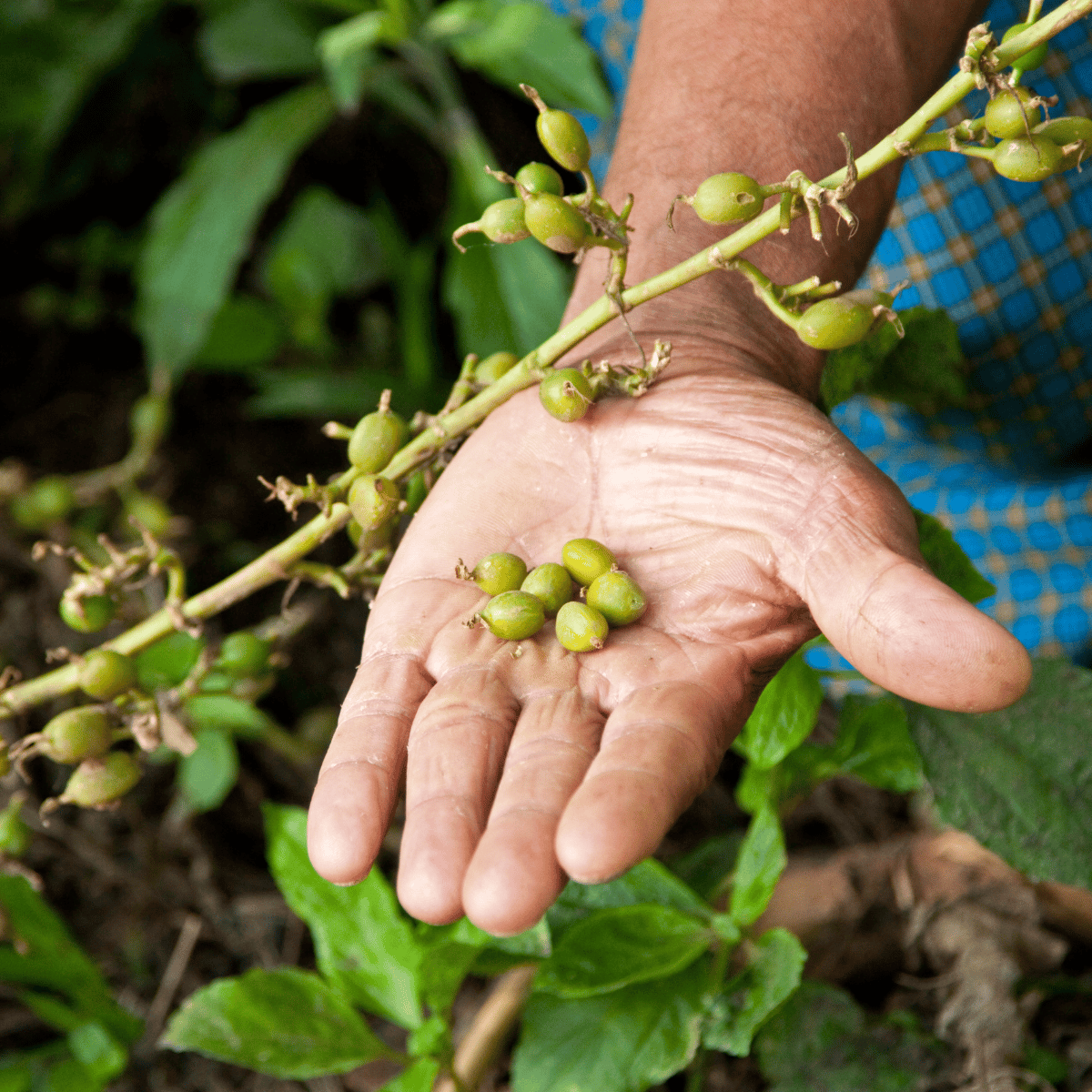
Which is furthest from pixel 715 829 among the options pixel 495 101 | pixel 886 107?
pixel 495 101

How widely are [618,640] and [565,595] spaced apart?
114 millimetres

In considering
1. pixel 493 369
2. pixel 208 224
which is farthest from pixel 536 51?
pixel 493 369

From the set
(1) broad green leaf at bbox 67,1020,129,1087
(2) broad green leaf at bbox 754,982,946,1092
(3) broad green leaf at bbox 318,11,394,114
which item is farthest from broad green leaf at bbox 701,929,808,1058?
(3) broad green leaf at bbox 318,11,394,114

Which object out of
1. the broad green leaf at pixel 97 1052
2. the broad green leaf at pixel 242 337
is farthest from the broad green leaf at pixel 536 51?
the broad green leaf at pixel 97 1052

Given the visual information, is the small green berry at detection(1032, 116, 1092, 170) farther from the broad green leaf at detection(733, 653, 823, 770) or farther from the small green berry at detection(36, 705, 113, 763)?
the small green berry at detection(36, 705, 113, 763)

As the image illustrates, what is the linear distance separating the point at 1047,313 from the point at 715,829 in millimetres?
1571

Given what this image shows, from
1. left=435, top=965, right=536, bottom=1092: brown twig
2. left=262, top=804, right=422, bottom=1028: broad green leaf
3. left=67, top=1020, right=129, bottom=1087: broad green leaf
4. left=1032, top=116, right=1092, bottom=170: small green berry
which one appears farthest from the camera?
left=67, top=1020, right=129, bottom=1087: broad green leaf

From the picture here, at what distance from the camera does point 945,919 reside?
6.90 feet

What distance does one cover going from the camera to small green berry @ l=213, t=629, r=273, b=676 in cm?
173

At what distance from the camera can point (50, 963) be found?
2.21 m

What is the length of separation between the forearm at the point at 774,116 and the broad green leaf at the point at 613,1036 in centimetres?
108

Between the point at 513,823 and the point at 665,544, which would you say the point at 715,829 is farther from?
the point at 513,823

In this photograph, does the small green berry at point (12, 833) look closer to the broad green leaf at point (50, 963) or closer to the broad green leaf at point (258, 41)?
the broad green leaf at point (50, 963)

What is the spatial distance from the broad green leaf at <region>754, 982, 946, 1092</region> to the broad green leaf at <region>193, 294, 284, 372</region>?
266cm
